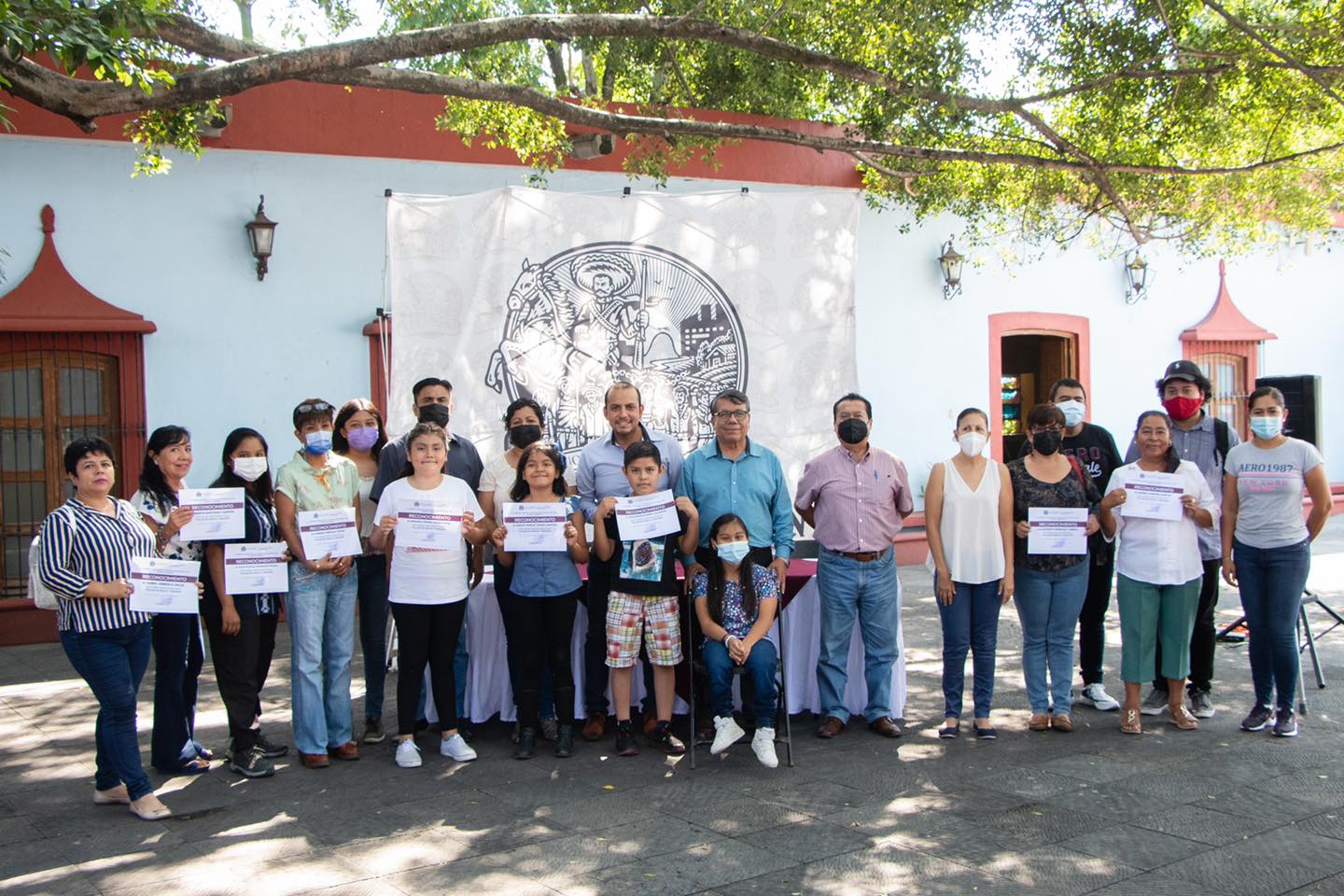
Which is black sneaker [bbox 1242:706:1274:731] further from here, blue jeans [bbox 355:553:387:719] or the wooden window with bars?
the wooden window with bars

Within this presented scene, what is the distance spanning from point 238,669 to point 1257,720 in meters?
5.10

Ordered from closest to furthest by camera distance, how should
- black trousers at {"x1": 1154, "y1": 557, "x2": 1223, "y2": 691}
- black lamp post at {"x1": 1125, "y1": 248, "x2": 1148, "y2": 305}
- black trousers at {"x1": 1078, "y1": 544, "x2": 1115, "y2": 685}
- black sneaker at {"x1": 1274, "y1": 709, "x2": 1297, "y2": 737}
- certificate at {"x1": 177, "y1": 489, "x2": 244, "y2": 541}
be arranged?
certificate at {"x1": 177, "y1": 489, "x2": 244, "y2": 541} < black sneaker at {"x1": 1274, "y1": 709, "x2": 1297, "y2": 737} < black trousers at {"x1": 1154, "y1": 557, "x2": 1223, "y2": 691} < black trousers at {"x1": 1078, "y1": 544, "x2": 1115, "y2": 685} < black lamp post at {"x1": 1125, "y1": 248, "x2": 1148, "y2": 305}

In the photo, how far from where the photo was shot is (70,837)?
4910mm

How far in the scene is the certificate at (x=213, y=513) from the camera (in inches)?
217

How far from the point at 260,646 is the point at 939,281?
32.4 feet

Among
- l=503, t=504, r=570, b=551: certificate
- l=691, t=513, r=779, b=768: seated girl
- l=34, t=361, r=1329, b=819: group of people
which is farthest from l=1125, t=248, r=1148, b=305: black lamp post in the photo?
l=503, t=504, r=570, b=551: certificate

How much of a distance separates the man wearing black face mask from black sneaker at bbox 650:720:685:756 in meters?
1.06

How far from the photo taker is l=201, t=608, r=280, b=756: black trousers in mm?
5785

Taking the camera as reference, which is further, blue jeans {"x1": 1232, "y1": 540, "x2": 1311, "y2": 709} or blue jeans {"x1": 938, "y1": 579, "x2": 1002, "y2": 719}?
blue jeans {"x1": 938, "y1": 579, "x2": 1002, "y2": 719}

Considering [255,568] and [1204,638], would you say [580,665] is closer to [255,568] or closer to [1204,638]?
[255,568]

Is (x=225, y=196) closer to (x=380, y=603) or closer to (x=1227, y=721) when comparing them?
(x=380, y=603)

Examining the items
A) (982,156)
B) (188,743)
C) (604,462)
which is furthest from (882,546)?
(982,156)

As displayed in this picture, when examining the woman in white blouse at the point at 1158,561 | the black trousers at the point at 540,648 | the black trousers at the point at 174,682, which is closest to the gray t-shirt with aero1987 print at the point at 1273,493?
the woman in white blouse at the point at 1158,561

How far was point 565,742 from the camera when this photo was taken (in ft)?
20.0
